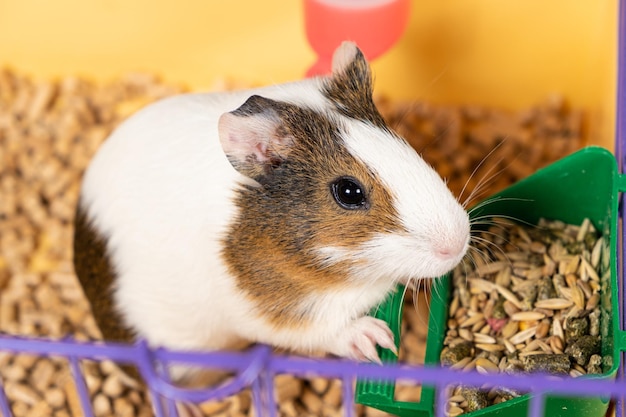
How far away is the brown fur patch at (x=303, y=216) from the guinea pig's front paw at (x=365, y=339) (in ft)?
0.44

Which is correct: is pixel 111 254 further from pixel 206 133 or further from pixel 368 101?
pixel 368 101

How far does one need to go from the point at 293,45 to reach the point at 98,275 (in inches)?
46.9

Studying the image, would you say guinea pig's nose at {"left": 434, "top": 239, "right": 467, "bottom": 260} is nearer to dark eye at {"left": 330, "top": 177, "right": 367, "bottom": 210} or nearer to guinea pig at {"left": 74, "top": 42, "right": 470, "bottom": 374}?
guinea pig at {"left": 74, "top": 42, "right": 470, "bottom": 374}

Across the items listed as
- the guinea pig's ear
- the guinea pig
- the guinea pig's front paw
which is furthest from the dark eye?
the guinea pig's front paw

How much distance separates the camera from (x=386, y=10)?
2363 millimetres

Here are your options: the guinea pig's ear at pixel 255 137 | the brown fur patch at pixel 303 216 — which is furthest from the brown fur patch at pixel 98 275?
the guinea pig's ear at pixel 255 137

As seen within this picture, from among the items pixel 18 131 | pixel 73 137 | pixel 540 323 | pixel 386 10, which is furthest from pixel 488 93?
pixel 18 131

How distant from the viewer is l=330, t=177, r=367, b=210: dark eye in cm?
156

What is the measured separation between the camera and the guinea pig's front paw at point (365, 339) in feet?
5.76

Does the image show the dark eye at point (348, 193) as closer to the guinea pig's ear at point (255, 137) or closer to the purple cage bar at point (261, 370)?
the guinea pig's ear at point (255, 137)

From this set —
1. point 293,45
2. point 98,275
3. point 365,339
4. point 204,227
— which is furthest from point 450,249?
point 293,45

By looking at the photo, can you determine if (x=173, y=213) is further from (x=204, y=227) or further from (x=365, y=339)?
(x=365, y=339)

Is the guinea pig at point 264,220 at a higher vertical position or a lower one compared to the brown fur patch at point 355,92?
lower

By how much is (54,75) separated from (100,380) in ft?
4.04
